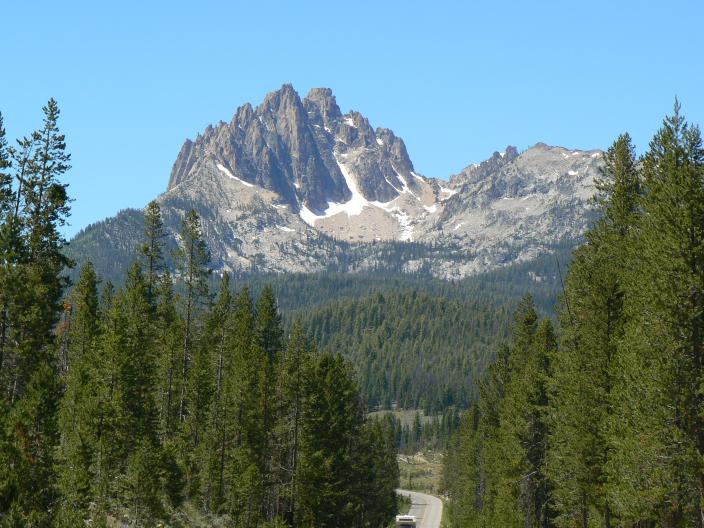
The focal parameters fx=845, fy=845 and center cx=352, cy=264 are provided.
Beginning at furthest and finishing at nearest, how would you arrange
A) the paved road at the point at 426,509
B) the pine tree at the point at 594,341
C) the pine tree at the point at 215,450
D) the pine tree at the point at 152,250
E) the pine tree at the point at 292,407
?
the paved road at the point at 426,509, the pine tree at the point at 152,250, the pine tree at the point at 292,407, the pine tree at the point at 215,450, the pine tree at the point at 594,341

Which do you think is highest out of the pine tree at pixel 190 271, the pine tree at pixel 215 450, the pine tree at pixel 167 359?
the pine tree at pixel 190 271

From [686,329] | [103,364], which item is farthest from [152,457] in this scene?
[686,329]

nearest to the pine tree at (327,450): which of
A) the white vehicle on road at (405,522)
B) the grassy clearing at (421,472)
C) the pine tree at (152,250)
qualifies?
the white vehicle on road at (405,522)

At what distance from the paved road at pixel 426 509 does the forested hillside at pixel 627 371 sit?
43711 millimetres

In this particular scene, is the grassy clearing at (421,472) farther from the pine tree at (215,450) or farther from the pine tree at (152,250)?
the pine tree at (215,450)

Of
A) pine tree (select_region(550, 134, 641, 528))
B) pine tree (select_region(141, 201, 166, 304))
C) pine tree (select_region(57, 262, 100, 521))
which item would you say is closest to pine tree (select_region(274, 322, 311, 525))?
pine tree (select_region(57, 262, 100, 521))

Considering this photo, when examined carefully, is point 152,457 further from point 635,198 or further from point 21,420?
point 635,198

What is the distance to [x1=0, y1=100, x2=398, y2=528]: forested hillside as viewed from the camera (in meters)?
35.5

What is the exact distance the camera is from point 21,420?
32281mm

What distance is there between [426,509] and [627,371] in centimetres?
9183

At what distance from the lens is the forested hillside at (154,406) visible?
35531 millimetres

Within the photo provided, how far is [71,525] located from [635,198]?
88.7 feet

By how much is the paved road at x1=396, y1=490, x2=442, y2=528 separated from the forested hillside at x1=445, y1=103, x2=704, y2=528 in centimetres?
4371

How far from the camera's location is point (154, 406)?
164ft
